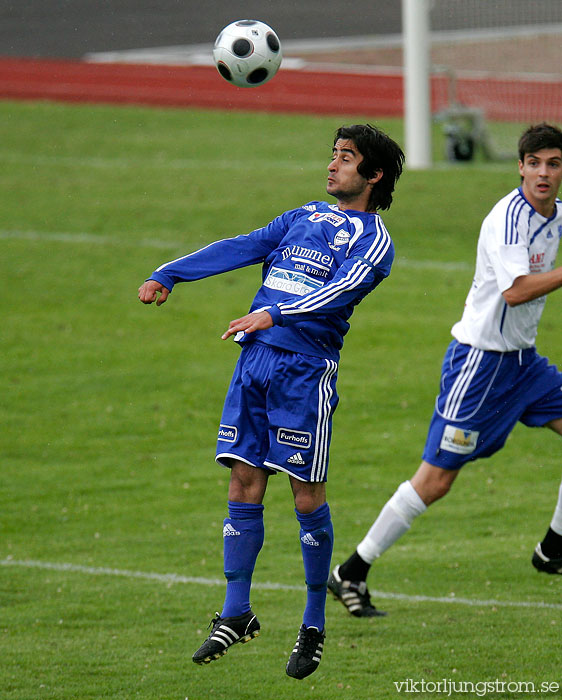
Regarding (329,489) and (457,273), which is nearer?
(329,489)

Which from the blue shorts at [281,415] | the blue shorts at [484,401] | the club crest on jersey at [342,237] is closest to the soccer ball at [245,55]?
the club crest on jersey at [342,237]

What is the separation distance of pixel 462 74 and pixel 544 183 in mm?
15735

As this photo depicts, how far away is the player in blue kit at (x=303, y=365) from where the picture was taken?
5.19m

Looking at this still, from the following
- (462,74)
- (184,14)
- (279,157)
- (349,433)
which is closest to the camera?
(349,433)

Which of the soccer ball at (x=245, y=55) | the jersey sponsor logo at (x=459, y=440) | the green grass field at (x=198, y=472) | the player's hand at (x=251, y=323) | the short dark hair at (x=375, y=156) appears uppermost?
the soccer ball at (x=245, y=55)

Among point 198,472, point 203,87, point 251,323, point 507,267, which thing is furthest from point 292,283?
point 203,87

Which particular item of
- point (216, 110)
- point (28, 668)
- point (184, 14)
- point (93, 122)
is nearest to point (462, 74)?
point (216, 110)

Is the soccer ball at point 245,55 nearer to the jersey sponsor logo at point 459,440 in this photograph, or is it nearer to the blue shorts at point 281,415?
the blue shorts at point 281,415

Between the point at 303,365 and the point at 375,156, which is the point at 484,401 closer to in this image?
the point at 303,365

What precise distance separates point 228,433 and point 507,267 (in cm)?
163

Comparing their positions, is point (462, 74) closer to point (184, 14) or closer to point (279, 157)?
point (279, 157)

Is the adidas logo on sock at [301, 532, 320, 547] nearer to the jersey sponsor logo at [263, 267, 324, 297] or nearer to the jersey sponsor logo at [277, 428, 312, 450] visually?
the jersey sponsor logo at [277, 428, 312, 450]

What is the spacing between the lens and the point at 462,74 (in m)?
21.0

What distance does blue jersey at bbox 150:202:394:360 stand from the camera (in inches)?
202
